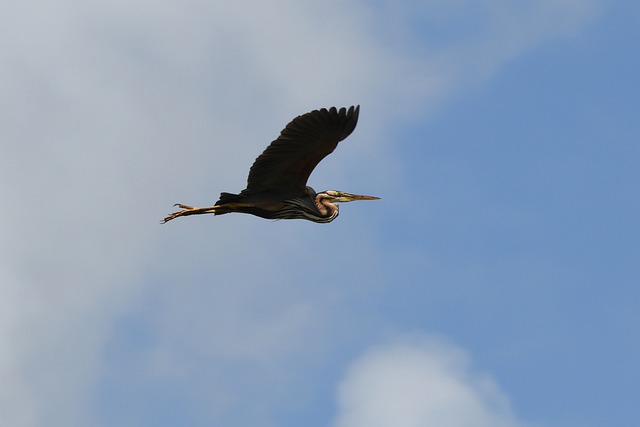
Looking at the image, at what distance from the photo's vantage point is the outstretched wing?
2300cm

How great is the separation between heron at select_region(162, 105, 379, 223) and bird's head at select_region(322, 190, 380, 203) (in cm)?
3

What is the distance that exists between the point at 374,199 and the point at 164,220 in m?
3.48

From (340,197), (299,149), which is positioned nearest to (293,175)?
(299,149)

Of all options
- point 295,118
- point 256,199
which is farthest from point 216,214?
point 295,118

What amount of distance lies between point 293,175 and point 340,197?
1835mm

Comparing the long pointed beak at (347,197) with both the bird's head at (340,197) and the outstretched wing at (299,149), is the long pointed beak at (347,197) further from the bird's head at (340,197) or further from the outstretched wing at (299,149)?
the outstretched wing at (299,149)

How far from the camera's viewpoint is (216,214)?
80.7 ft

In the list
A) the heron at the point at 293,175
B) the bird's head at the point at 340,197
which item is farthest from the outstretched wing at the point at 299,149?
the bird's head at the point at 340,197

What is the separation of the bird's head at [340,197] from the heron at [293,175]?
3cm

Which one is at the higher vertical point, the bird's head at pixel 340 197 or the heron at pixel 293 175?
the bird's head at pixel 340 197

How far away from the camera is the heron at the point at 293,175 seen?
907 inches

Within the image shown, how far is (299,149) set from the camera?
23.4 metres

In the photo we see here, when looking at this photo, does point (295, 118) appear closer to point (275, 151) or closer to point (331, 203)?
point (275, 151)

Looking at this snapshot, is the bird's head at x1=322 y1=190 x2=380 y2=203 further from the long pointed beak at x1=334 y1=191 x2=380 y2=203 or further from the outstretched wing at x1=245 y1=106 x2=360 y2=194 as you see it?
the outstretched wing at x1=245 y1=106 x2=360 y2=194
